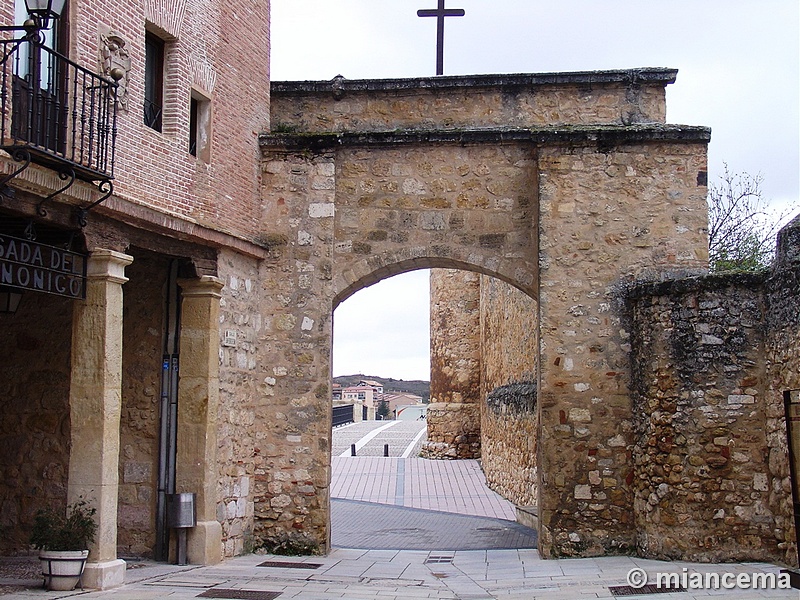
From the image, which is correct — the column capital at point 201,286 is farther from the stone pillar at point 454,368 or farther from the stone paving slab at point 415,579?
the stone pillar at point 454,368

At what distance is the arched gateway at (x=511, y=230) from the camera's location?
9656mm

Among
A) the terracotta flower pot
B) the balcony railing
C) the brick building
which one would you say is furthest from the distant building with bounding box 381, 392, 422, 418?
the balcony railing

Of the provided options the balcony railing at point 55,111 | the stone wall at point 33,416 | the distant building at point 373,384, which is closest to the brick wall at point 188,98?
the balcony railing at point 55,111

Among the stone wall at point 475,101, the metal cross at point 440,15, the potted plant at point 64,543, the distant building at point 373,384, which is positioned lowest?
the potted plant at point 64,543

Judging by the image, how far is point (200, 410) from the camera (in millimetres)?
9062

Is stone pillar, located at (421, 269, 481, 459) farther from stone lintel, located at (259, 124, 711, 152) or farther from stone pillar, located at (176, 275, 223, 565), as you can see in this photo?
stone pillar, located at (176, 275, 223, 565)

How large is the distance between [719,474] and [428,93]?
5.26 meters

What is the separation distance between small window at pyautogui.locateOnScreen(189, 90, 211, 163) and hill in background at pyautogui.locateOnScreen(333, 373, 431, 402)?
192 feet

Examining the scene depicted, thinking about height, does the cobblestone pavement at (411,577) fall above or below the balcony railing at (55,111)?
below

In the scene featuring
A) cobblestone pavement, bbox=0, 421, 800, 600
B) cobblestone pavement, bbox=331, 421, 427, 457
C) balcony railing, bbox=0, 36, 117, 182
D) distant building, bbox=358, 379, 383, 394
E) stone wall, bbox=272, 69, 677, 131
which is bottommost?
cobblestone pavement, bbox=0, 421, 800, 600

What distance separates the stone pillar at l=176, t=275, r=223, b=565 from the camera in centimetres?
897

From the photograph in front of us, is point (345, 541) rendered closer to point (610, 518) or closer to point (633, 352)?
point (610, 518)

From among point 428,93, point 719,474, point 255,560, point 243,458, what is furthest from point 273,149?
point 719,474

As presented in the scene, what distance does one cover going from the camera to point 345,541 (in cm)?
1170
